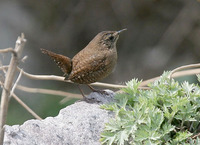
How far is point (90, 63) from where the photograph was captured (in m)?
2.59

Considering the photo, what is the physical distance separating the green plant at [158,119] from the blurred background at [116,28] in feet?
9.49

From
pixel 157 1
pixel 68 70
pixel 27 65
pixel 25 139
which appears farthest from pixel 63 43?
pixel 25 139

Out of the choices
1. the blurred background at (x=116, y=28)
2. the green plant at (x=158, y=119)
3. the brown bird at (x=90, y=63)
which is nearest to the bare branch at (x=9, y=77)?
the green plant at (x=158, y=119)

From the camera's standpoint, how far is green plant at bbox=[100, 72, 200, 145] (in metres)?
1.86

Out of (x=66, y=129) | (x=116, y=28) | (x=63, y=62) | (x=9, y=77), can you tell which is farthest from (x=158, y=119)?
(x=116, y=28)

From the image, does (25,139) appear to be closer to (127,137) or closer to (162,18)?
(127,137)

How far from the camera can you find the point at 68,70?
2672 millimetres

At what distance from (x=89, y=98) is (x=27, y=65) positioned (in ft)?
8.95

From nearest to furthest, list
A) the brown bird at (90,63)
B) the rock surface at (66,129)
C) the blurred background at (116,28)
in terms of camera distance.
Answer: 1. the rock surface at (66,129)
2. the brown bird at (90,63)
3. the blurred background at (116,28)

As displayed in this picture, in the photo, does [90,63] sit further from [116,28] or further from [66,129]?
[116,28]

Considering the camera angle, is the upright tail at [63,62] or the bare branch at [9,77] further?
the upright tail at [63,62]

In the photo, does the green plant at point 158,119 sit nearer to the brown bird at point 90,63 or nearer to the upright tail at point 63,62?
the brown bird at point 90,63

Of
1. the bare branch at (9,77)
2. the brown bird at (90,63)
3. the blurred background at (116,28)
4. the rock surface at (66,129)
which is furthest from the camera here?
the blurred background at (116,28)

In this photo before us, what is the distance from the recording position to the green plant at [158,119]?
186 cm
